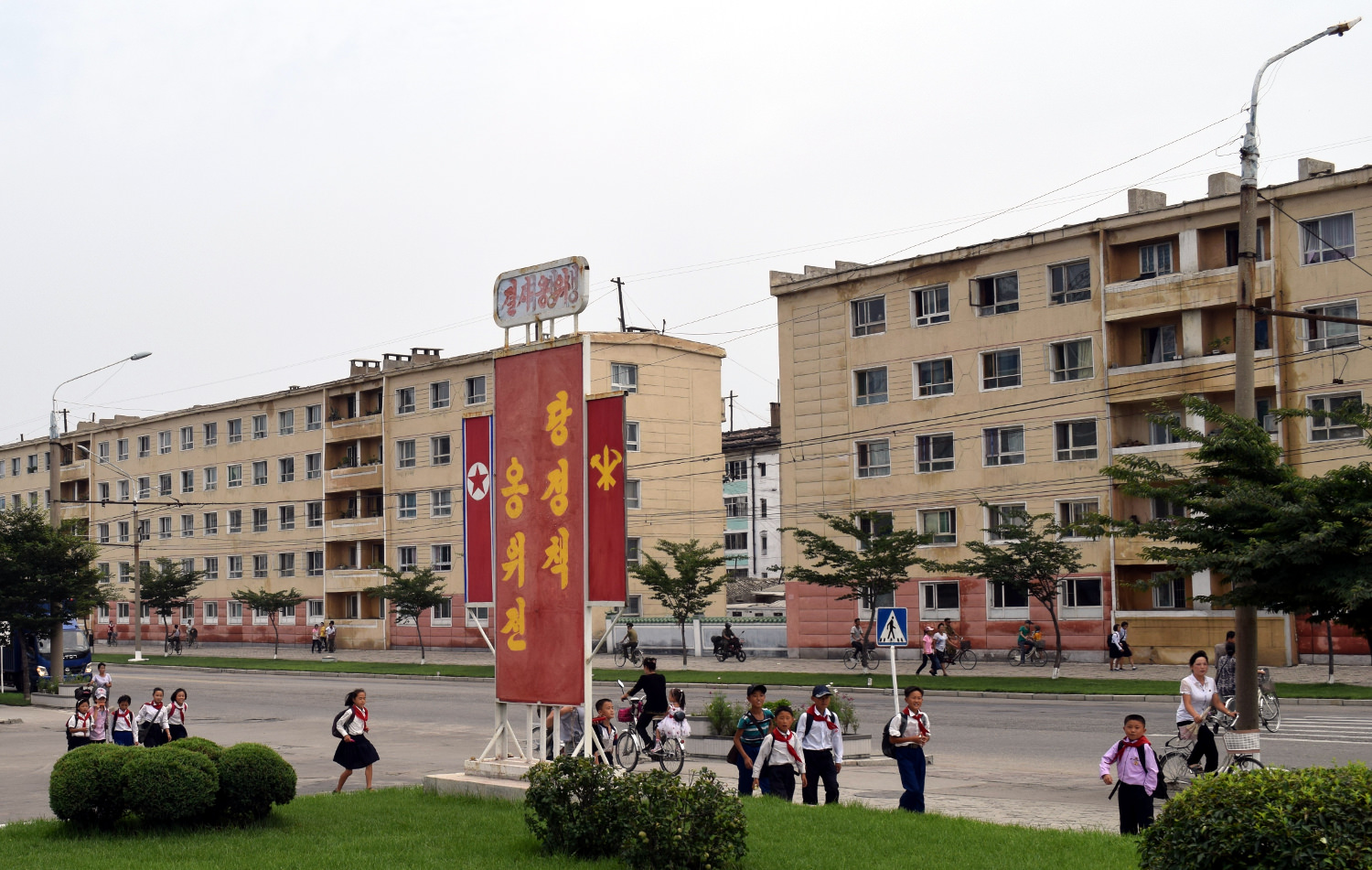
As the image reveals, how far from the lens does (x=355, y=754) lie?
17656 millimetres

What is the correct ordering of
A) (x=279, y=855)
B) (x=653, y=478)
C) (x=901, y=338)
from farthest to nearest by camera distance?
(x=653, y=478), (x=901, y=338), (x=279, y=855)

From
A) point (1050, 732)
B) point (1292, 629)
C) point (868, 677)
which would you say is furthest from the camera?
point (1292, 629)

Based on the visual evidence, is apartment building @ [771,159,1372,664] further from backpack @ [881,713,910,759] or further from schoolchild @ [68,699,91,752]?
backpack @ [881,713,910,759]

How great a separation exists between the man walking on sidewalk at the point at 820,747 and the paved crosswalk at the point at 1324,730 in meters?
11.4

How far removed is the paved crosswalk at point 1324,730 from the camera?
2269cm

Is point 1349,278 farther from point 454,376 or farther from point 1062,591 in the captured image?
point 454,376

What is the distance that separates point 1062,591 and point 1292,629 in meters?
7.56

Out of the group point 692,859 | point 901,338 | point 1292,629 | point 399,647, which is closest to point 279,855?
point 692,859

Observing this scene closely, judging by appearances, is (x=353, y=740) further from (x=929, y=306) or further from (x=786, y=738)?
(x=929, y=306)

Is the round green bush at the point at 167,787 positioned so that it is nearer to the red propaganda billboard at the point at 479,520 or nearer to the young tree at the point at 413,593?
the red propaganda billboard at the point at 479,520

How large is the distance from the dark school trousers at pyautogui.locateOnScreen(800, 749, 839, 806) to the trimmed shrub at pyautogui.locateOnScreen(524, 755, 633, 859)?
3.52 m

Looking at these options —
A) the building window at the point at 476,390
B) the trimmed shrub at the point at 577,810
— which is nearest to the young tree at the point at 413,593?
the building window at the point at 476,390

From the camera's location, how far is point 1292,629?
134 feet

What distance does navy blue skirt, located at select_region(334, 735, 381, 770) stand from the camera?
1761cm
